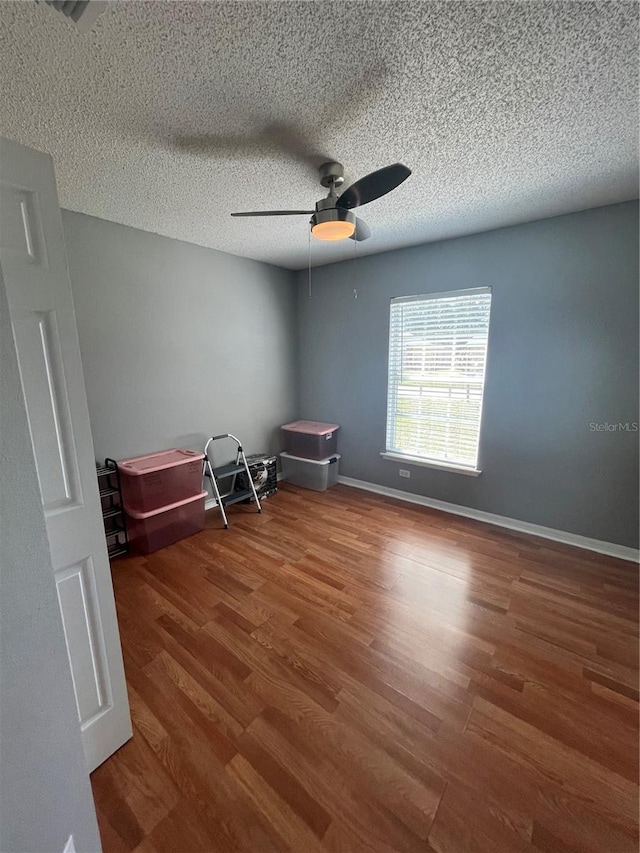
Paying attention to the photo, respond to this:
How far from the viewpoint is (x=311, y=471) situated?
3.76 meters

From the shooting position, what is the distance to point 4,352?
0.66 meters

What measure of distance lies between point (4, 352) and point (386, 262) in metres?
3.29

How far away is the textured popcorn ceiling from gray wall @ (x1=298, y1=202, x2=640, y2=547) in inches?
16.4

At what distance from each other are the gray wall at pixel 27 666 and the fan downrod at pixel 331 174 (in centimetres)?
169

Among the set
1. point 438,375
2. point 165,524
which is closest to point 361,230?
point 438,375

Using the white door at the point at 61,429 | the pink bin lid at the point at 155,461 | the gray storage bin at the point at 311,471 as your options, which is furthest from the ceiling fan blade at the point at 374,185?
the gray storage bin at the point at 311,471

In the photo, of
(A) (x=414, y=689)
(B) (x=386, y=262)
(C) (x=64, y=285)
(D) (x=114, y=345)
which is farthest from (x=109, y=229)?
(A) (x=414, y=689)

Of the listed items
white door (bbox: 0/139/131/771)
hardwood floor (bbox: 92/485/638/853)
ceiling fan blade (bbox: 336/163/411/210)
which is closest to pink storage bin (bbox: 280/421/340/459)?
hardwood floor (bbox: 92/485/638/853)

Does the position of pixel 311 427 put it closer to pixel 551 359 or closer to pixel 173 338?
pixel 173 338

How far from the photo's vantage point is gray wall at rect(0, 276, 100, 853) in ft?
2.20

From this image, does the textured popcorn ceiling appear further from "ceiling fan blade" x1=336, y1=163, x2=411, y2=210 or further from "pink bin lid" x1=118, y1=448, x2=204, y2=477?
"pink bin lid" x1=118, y1=448, x2=204, y2=477

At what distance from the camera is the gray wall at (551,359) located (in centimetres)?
231

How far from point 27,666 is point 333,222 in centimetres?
200

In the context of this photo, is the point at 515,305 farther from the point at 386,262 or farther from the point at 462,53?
the point at 462,53
